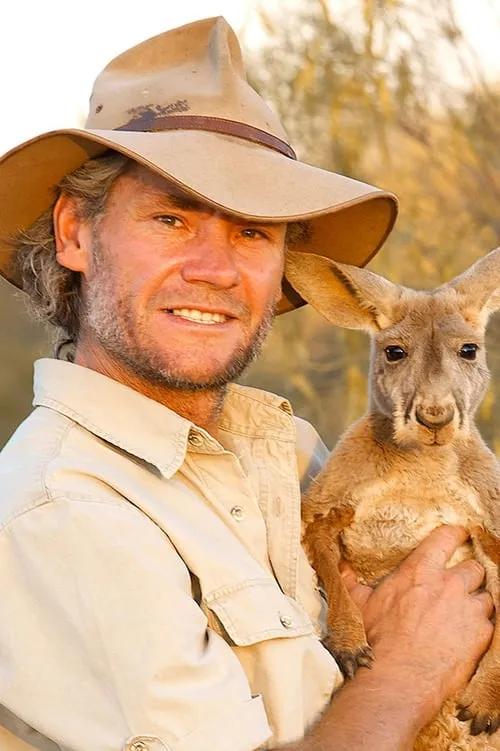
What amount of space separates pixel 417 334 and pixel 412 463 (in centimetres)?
43

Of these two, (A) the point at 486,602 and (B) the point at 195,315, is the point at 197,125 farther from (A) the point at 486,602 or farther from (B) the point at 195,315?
(A) the point at 486,602

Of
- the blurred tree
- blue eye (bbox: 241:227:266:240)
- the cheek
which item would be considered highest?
blue eye (bbox: 241:227:266:240)

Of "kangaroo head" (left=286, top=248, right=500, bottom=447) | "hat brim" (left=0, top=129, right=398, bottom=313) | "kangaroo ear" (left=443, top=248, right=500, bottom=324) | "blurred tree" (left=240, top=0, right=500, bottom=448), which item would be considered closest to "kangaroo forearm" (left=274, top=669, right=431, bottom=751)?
"kangaroo head" (left=286, top=248, right=500, bottom=447)

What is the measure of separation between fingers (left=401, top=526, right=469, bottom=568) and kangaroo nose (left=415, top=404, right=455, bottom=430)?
31cm

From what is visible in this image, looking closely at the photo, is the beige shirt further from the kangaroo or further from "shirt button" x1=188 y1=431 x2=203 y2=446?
the kangaroo

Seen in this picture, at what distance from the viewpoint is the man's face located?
117 inches

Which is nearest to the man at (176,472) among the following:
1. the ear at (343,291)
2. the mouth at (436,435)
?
the ear at (343,291)

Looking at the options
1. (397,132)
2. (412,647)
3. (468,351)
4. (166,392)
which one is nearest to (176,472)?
(166,392)

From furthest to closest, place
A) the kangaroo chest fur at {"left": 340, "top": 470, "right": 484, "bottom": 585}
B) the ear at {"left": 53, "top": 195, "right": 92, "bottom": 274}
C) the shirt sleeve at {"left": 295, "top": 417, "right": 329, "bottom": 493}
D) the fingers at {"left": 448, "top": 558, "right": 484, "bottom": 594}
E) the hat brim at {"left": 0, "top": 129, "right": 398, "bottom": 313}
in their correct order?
the shirt sleeve at {"left": 295, "top": 417, "right": 329, "bottom": 493}
the kangaroo chest fur at {"left": 340, "top": 470, "right": 484, "bottom": 585}
the fingers at {"left": 448, "top": 558, "right": 484, "bottom": 594}
the ear at {"left": 53, "top": 195, "right": 92, "bottom": 274}
the hat brim at {"left": 0, "top": 129, "right": 398, "bottom": 313}

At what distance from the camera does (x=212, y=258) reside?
3.02m

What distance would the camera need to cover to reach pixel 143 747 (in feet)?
7.27

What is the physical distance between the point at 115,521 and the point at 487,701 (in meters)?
1.32

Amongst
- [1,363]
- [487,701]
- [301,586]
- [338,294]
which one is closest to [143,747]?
[301,586]

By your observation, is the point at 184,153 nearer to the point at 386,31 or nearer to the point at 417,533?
the point at 417,533
